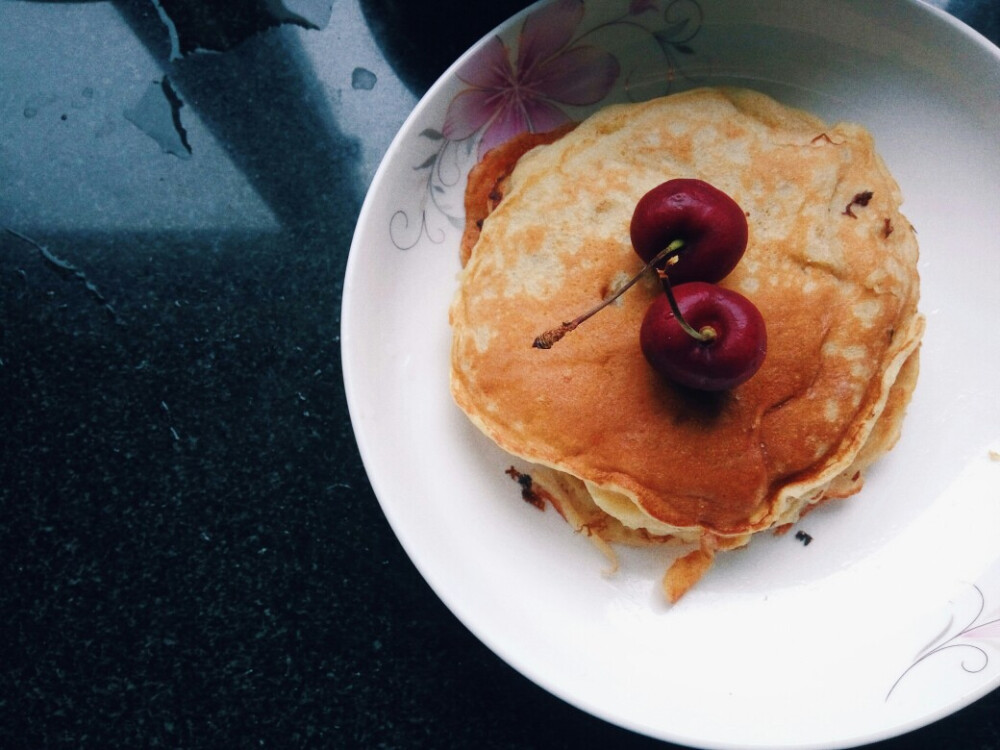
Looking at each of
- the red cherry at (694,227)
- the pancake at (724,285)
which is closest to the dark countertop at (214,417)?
the pancake at (724,285)

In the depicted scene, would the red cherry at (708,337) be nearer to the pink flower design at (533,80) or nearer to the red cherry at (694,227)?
the red cherry at (694,227)

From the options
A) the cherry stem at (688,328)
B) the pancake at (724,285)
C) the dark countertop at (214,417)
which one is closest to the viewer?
the cherry stem at (688,328)

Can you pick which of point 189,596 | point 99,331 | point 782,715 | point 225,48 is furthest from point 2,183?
point 782,715

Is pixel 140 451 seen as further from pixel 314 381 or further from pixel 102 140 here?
pixel 102 140

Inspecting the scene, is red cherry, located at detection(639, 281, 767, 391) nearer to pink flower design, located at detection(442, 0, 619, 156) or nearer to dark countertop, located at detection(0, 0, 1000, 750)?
pink flower design, located at detection(442, 0, 619, 156)

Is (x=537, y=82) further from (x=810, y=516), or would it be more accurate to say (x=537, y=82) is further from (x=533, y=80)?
(x=810, y=516)
